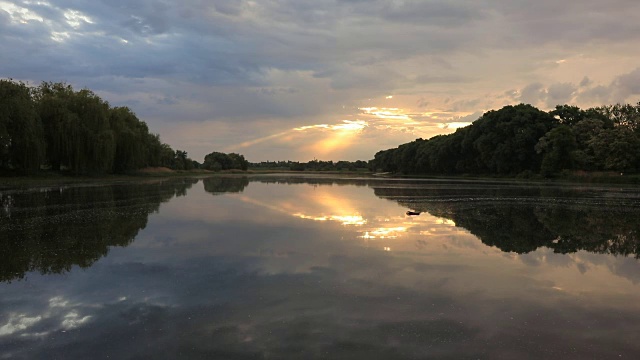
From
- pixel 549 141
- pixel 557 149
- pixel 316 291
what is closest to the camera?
pixel 316 291

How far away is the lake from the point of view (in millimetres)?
6215

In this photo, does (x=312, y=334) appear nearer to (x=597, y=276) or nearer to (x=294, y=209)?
(x=597, y=276)

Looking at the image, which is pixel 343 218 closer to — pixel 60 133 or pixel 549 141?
pixel 60 133

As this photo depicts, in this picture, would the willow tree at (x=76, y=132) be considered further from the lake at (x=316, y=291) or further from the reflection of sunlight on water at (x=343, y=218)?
the reflection of sunlight on water at (x=343, y=218)

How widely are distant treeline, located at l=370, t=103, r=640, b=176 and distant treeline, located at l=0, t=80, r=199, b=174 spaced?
62.5 m

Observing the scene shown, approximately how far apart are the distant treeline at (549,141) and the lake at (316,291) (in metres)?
56.0

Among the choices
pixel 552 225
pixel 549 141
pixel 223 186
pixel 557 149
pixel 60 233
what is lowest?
pixel 552 225

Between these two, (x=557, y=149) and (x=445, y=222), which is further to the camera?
(x=557, y=149)

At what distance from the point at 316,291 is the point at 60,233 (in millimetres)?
10722

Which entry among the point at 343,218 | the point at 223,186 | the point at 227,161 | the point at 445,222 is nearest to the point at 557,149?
the point at 223,186

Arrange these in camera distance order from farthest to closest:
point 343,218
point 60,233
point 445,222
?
point 343,218
point 445,222
point 60,233

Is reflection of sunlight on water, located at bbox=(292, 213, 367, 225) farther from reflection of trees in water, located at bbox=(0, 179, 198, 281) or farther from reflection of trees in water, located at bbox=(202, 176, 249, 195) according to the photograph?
reflection of trees in water, located at bbox=(202, 176, 249, 195)

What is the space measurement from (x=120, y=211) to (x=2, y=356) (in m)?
17.6

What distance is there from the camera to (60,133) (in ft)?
173
